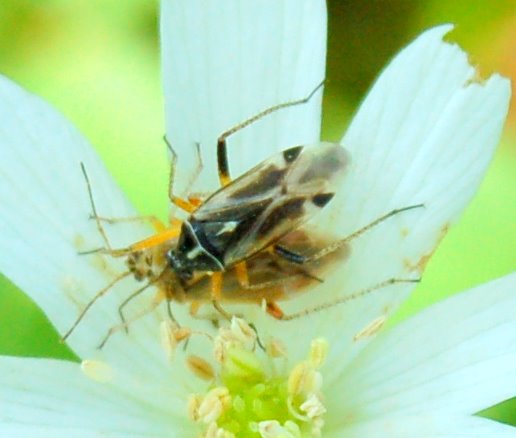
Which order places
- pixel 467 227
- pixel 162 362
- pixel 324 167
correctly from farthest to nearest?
pixel 467 227 → pixel 162 362 → pixel 324 167

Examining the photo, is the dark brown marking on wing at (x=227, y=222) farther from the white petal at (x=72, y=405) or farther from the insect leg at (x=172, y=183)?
the white petal at (x=72, y=405)

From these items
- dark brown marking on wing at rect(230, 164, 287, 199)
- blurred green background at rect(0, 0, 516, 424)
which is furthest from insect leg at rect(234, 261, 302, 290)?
blurred green background at rect(0, 0, 516, 424)

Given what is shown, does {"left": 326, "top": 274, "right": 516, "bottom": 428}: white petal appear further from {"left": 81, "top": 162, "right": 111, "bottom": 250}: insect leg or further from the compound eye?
{"left": 81, "top": 162, "right": 111, "bottom": 250}: insect leg

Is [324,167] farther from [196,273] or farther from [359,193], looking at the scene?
[196,273]

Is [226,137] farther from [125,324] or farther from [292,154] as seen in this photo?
[125,324]

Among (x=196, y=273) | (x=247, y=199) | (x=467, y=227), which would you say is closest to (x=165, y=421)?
(x=196, y=273)
